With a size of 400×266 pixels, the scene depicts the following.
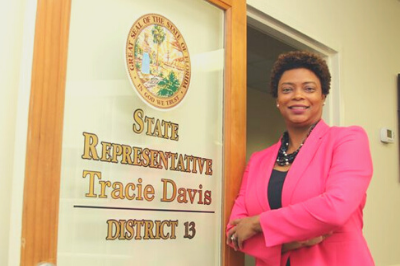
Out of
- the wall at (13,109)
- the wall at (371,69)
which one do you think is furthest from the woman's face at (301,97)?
the wall at (13,109)

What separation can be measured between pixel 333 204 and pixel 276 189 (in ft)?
0.87

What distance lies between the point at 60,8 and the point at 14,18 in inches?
5.2

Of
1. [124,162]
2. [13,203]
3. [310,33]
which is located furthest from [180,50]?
[310,33]

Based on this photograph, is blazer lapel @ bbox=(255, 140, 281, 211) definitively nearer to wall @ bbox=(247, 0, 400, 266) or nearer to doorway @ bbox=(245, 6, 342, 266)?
doorway @ bbox=(245, 6, 342, 266)

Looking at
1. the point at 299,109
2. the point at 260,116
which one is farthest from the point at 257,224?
the point at 260,116

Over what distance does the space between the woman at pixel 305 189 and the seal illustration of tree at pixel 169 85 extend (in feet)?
1.32

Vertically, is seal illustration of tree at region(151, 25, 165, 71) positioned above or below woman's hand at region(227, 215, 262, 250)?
above

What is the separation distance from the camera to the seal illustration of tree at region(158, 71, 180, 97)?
169 cm

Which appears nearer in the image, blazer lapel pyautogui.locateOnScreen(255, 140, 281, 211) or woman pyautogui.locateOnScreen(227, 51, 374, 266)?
woman pyautogui.locateOnScreen(227, 51, 374, 266)

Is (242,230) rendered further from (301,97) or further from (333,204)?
(301,97)

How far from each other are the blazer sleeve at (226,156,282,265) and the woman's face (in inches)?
12.3

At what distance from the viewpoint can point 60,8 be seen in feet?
4.33

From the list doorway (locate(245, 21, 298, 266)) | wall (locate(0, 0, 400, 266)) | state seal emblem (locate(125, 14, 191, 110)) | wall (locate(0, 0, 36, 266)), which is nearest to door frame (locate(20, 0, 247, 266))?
wall (locate(0, 0, 36, 266))

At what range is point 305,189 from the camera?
5.07 ft
